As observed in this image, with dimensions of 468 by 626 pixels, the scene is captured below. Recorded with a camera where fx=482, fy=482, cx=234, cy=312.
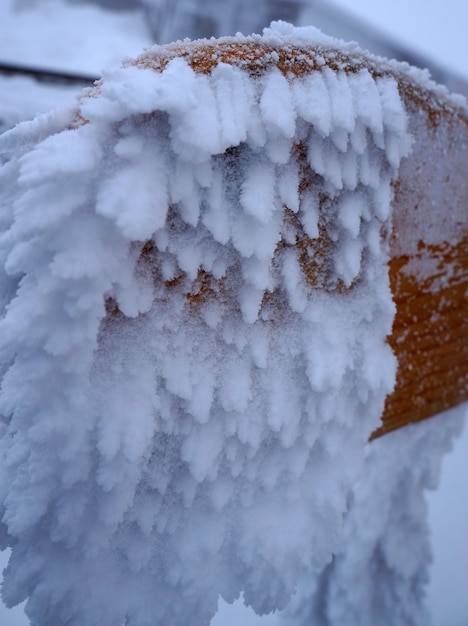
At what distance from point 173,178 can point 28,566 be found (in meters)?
0.65

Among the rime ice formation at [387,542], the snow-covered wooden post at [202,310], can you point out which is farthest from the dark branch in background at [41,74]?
the rime ice formation at [387,542]

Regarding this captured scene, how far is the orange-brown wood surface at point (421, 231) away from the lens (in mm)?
757

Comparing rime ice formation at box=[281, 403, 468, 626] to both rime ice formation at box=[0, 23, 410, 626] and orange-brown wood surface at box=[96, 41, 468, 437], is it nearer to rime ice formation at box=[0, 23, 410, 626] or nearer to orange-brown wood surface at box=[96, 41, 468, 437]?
orange-brown wood surface at box=[96, 41, 468, 437]

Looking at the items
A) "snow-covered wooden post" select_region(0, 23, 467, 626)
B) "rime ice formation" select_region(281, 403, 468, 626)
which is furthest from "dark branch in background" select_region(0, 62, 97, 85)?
"rime ice formation" select_region(281, 403, 468, 626)

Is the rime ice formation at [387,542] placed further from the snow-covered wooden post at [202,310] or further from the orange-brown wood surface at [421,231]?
the snow-covered wooden post at [202,310]

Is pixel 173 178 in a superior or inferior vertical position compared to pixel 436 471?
superior

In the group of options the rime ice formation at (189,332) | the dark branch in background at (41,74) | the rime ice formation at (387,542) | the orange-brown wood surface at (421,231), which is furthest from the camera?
the dark branch in background at (41,74)

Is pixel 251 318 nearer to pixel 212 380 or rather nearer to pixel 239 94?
pixel 212 380

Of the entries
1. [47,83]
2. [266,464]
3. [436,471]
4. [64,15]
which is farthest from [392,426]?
[64,15]

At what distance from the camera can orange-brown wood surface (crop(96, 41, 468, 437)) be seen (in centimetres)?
76

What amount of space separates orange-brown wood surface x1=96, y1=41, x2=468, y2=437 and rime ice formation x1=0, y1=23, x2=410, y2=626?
4 centimetres

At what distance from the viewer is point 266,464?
3.18 ft

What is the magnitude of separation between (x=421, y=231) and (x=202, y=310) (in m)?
0.62

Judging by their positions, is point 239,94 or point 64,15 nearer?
point 239,94
